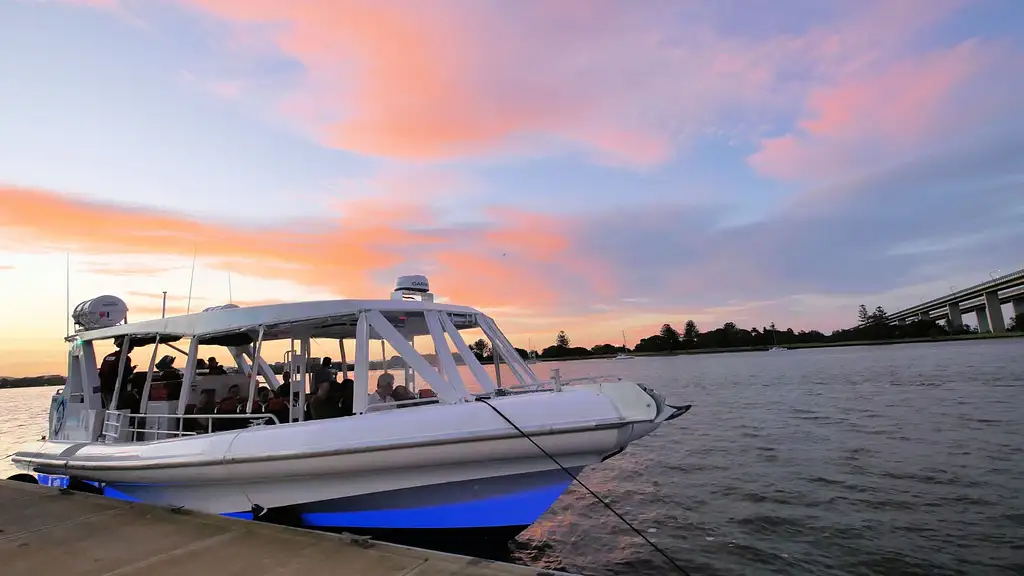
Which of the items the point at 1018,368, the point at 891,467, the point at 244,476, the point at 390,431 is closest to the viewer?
the point at 390,431

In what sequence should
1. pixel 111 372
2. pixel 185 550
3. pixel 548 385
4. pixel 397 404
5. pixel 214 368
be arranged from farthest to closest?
pixel 214 368 < pixel 111 372 < pixel 548 385 < pixel 397 404 < pixel 185 550

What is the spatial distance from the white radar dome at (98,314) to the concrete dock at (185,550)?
14.5 ft

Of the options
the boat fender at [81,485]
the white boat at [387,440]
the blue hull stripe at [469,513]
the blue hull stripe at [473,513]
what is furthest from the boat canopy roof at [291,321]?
the boat fender at [81,485]

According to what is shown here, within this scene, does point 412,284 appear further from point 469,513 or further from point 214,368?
point 214,368

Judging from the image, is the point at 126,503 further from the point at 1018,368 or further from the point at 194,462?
the point at 1018,368

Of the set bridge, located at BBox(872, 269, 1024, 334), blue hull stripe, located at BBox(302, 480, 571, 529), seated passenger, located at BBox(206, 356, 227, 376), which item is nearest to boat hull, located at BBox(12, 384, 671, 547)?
blue hull stripe, located at BBox(302, 480, 571, 529)

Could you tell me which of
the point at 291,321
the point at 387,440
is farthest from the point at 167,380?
the point at 387,440

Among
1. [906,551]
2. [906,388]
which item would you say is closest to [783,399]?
[906,388]

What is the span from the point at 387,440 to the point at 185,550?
202 cm

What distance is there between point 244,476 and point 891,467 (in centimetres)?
1281

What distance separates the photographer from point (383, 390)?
740cm

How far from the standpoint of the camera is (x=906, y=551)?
291 inches

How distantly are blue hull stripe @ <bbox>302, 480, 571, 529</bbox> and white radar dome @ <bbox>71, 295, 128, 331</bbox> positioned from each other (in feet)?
23.7

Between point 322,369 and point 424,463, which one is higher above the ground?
point 322,369
